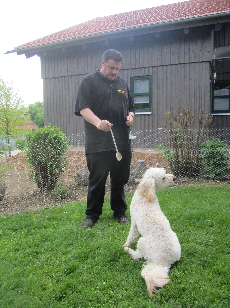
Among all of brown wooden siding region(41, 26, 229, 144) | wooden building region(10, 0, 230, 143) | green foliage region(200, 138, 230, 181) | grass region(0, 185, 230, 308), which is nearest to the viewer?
grass region(0, 185, 230, 308)

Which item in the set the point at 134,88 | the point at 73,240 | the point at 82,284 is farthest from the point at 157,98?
the point at 82,284

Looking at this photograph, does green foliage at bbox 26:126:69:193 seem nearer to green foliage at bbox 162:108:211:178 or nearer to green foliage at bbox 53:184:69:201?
green foliage at bbox 53:184:69:201

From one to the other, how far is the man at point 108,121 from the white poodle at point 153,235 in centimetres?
95

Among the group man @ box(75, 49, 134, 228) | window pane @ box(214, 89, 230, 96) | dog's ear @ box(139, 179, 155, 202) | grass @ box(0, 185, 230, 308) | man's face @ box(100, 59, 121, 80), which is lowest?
grass @ box(0, 185, 230, 308)

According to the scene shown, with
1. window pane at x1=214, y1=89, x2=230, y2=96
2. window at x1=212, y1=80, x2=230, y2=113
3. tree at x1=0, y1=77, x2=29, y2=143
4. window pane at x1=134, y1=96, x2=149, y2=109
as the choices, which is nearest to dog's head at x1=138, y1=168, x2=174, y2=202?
window pane at x1=134, y1=96, x2=149, y2=109

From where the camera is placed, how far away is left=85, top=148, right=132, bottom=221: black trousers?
139 inches

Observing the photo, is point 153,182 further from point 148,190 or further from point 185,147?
point 185,147

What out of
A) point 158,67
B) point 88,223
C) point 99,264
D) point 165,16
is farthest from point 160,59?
point 99,264

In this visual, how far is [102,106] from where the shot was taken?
11.5 ft

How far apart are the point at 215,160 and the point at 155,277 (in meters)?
4.77

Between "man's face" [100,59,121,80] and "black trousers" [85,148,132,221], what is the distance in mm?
926

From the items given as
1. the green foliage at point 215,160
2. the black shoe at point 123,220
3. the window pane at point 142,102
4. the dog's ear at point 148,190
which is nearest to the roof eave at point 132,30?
the window pane at point 142,102

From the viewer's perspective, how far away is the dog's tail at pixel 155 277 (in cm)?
218

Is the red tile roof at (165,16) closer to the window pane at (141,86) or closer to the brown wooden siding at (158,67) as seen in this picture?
the brown wooden siding at (158,67)
